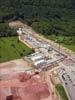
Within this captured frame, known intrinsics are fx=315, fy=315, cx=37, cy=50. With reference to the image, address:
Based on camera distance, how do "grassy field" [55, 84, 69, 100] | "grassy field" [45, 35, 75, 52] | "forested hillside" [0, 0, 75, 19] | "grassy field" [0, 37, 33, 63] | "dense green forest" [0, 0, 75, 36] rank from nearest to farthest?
"grassy field" [55, 84, 69, 100]
"grassy field" [0, 37, 33, 63]
"grassy field" [45, 35, 75, 52]
"dense green forest" [0, 0, 75, 36]
"forested hillside" [0, 0, 75, 19]

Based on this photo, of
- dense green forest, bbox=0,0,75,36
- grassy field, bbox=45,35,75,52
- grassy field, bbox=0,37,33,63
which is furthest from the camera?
dense green forest, bbox=0,0,75,36

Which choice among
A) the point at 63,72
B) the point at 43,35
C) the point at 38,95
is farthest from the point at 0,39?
the point at 38,95

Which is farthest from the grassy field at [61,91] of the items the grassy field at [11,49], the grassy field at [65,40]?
the grassy field at [65,40]

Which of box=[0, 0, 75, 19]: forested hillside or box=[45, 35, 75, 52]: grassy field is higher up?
box=[0, 0, 75, 19]: forested hillside

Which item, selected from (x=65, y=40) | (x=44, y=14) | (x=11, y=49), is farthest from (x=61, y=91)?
(x=44, y=14)

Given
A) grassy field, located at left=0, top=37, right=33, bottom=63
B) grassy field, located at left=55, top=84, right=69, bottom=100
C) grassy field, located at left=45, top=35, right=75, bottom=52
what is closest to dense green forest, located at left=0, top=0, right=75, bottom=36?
grassy field, located at left=45, top=35, right=75, bottom=52

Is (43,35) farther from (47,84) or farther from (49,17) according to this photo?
(47,84)

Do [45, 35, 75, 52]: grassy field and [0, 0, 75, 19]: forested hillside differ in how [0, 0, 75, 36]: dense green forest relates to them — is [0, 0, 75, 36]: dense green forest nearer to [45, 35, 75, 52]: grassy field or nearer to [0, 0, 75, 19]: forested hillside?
[0, 0, 75, 19]: forested hillside

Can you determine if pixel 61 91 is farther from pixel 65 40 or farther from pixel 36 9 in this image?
pixel 36 9
